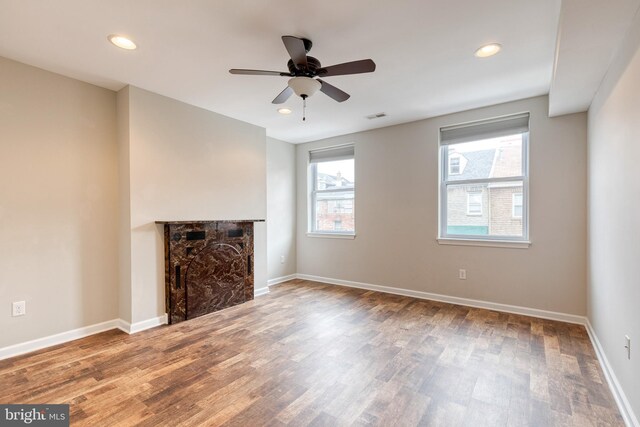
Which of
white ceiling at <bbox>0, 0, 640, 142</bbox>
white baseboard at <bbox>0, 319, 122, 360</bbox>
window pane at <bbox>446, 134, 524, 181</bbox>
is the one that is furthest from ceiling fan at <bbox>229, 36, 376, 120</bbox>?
white baseboard at <bbox>0, 319, 122, 360</bbox>

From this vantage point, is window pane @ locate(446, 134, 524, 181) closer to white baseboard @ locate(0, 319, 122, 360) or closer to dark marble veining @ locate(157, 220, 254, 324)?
dark marble veining @ locate(157, 220, 254, 324)

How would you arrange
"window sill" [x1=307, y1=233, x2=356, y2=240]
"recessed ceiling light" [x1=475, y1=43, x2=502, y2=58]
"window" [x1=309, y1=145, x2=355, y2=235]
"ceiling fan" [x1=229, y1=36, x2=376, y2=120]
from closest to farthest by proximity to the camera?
"ceiling fan" [x1=229, y1=36, x2=376, y2=120] < "recessed ceiling light" [x1=475, y1=43, x2=502, y2=58] < "window sill" [x1=307, y1=233, x2=356, y2=240] < "window" [x1=309, y1=145, x2=355, y2=235]

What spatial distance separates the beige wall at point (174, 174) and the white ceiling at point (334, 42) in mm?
342

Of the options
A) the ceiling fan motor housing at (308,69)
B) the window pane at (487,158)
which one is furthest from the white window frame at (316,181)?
the ceiling fan motor housing at (308,69)

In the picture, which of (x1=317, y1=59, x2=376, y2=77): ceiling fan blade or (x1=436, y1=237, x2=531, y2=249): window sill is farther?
(x1=436, y1=237, x2=531, y2=249): window sill

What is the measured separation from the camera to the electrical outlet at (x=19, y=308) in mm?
→ 2658

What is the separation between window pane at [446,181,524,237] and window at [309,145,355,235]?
1600 mm

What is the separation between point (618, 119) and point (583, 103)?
47.0 inches

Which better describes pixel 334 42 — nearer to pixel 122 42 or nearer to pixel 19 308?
pixel 122 42

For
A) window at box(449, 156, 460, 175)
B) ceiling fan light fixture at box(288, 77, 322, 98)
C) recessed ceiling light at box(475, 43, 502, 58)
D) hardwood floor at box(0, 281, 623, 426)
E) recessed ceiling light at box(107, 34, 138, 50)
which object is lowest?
hardwood floor at box(0, 281, 623, 426)

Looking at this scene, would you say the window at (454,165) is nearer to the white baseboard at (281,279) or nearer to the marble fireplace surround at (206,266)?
the marble fireplace surround at (206,266)

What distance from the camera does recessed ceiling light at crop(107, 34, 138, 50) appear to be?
229 centimetres

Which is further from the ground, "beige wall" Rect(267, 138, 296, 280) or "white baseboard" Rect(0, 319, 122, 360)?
"beige wall" Rect(267, 138, 296, 280)

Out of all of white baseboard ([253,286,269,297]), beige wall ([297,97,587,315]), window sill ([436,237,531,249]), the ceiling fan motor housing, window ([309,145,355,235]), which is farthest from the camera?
window ([309,145,355,235])
